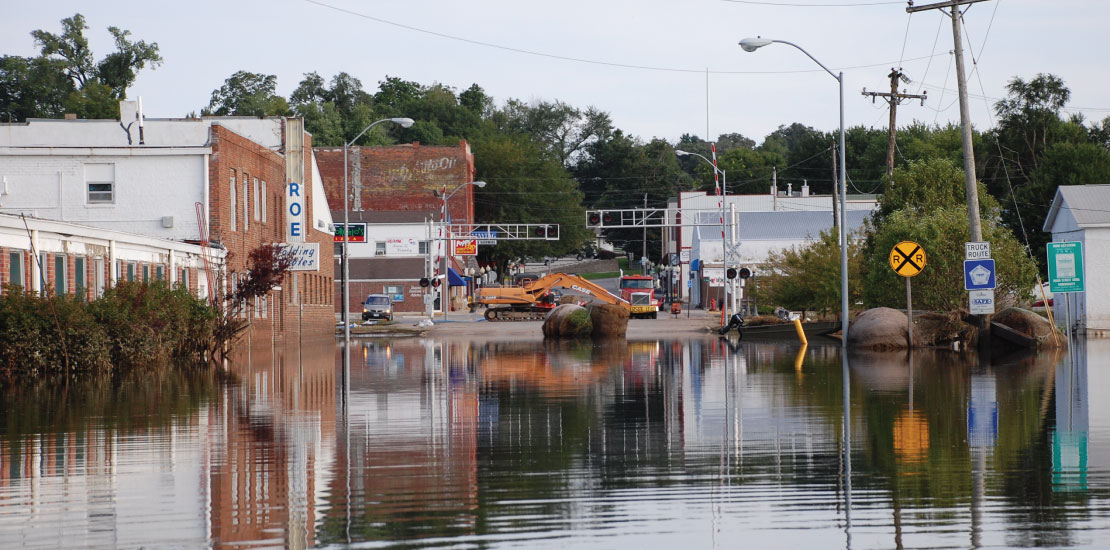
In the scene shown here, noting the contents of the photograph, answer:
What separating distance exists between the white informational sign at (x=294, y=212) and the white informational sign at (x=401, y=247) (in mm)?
39730

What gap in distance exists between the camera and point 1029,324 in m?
33.3

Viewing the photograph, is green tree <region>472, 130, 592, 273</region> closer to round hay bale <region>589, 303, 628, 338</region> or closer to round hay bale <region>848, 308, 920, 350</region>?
round hay bale <region>589, 303, 628, 338</region>

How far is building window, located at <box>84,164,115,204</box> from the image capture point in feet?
129

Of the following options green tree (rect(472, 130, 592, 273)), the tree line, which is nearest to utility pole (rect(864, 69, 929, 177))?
the tree line

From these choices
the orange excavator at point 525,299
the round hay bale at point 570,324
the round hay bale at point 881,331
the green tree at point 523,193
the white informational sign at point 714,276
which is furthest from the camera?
the green tree at point 523,193

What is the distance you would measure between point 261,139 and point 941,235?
27.5m

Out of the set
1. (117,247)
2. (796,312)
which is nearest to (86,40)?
(796,312)

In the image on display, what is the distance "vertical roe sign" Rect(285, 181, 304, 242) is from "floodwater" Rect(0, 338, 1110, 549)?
91.8ft

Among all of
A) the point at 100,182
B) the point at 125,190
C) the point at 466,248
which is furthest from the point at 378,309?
the point at 100,182

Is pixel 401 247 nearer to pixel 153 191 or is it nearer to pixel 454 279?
pixel 454 279

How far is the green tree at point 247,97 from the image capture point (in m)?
114

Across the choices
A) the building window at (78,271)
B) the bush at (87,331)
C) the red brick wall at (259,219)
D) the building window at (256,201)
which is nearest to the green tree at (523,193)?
the red brick wall at (259,219)

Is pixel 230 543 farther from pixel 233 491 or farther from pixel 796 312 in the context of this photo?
pixel 796 312

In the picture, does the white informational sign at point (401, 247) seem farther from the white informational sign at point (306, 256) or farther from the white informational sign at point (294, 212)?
the white informational sign at point (306, 256)
